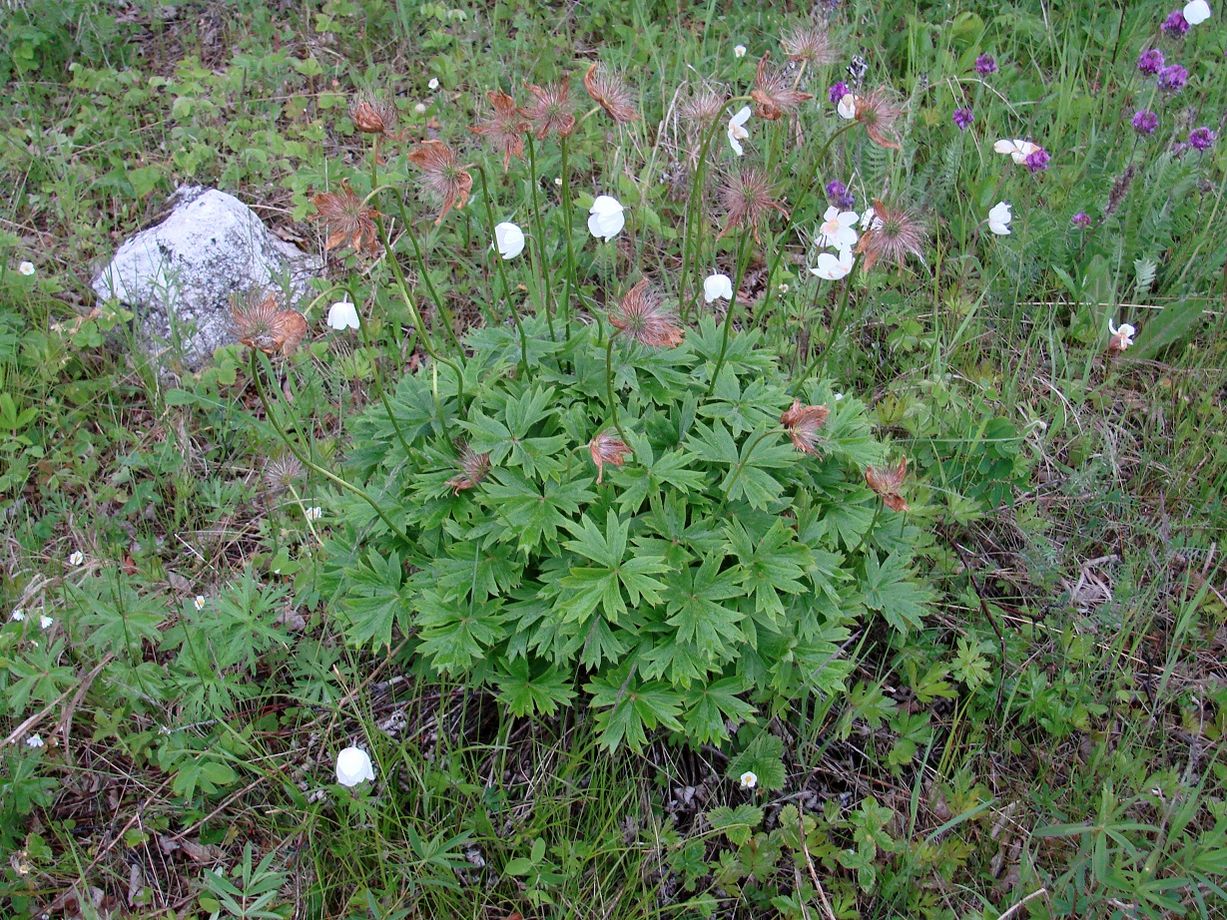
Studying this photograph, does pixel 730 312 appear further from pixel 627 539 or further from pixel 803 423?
pixel 627 539

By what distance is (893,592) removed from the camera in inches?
99.7

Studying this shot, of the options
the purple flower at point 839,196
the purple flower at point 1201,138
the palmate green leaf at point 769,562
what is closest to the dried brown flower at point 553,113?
the palmate green leaf at point 769,562

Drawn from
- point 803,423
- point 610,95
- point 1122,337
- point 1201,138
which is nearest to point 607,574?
point 803,423

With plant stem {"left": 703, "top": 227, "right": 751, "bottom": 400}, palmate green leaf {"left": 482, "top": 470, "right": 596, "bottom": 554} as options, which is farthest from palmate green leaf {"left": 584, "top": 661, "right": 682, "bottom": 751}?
plant stem {"left": 703, "top": 227, "right": 751, "bottom": 400}

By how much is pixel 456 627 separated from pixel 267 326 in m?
0.83

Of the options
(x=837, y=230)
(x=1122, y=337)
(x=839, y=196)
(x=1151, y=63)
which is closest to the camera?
(x=837, y=230)

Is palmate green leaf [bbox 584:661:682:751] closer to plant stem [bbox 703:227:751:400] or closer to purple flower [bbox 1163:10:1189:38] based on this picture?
plant stem [bbox 703:227:751:400]

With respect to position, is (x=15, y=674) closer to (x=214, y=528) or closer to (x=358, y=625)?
(x=214, y=528)

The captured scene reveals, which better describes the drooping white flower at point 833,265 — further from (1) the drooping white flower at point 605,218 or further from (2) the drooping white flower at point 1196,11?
(2) the drooping white flower at point 1196,11

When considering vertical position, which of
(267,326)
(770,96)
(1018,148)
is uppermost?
(770,96)

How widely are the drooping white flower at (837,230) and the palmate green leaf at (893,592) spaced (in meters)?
0.89

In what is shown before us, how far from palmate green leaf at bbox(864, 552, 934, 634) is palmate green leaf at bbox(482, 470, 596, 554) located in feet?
2.65

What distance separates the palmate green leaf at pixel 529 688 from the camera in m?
2.29

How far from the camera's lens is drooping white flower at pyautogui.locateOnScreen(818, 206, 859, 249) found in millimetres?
2646
